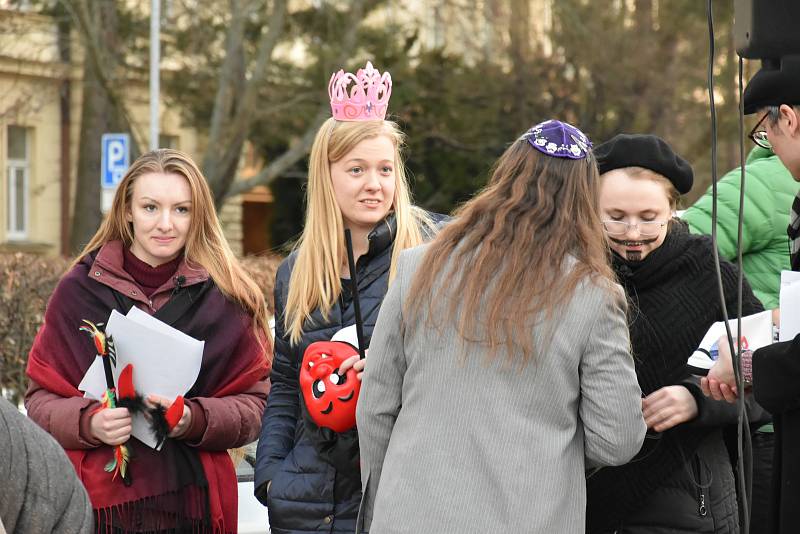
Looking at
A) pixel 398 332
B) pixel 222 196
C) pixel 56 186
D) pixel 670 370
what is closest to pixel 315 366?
pixel 398 332

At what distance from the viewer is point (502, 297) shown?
2955 mm

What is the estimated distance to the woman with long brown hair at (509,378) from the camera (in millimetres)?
2916

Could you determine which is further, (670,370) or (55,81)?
(55,81)

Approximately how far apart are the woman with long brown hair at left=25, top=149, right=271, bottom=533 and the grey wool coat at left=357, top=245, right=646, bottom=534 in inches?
44.5

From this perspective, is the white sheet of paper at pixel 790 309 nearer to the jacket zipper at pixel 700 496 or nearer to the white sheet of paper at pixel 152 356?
the jacket zipper at pixel 700 496

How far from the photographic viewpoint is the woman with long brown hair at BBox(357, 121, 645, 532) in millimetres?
2916

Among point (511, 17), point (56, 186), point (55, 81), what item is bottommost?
point (56, 186)

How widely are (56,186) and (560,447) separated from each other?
1048 inches

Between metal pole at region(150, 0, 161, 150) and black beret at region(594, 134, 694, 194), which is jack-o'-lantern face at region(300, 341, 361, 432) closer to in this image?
black beret at region(594, 134, 694, 194)

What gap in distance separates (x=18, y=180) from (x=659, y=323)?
85.7 ft

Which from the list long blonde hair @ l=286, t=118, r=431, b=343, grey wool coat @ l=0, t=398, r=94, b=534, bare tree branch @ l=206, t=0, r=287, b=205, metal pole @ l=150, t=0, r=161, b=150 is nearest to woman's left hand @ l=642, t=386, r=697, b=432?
long blonde hair @ l=286, t=118, r=431, b=343

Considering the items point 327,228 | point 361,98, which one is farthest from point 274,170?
point 327,228

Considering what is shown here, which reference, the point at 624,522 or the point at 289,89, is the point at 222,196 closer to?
the point at 289,89

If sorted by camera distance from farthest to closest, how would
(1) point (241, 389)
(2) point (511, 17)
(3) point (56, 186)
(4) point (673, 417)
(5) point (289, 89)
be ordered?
1. (3) point (56, 186)
2. (2) point (511, 17)
3. (5) point (289, 89)
4. (1) point (241, 389)
5. (4) point (673, 417)
